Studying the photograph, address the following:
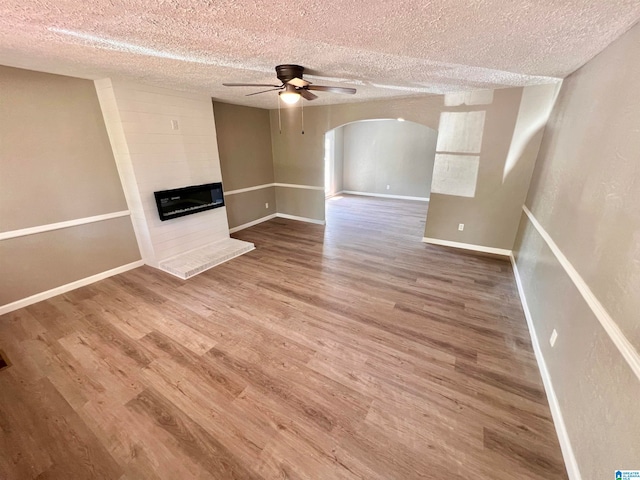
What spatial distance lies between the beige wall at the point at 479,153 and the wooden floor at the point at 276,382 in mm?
1041

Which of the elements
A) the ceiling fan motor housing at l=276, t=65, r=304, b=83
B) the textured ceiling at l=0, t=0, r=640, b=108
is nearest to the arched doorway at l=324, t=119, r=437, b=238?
the ceiling fan motor housing at l=276, t=65, r=304, b=83

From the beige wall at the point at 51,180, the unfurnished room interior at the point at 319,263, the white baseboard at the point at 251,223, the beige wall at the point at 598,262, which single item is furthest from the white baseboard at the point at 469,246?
the beige wall at the point at 51,180

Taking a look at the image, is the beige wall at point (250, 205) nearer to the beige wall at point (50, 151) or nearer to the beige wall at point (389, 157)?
the beige wall at point (50, 151)

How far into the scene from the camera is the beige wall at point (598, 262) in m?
1.14

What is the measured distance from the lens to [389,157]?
7785mm

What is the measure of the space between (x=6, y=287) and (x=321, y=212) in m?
4.60

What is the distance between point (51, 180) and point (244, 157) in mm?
2919

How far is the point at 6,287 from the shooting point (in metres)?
2.69

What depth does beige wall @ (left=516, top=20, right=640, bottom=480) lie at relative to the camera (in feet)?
3.73

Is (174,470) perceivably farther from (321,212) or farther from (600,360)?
(321,212)

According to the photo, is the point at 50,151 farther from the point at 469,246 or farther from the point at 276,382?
the point at 469,246

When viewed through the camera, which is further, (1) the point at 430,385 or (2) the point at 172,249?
(2) the point at 172,249

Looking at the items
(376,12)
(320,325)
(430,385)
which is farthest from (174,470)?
(376,12)

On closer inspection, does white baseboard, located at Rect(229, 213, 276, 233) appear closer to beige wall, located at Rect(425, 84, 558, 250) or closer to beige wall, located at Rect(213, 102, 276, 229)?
beige wall, located at Rect(213, 102, 276, 229)
